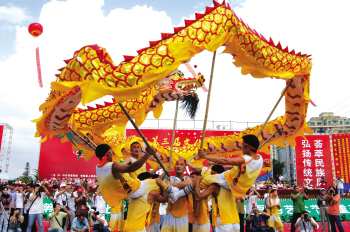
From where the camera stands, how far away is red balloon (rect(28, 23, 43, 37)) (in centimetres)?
394

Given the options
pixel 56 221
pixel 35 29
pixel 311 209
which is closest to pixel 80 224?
pixel 56 221

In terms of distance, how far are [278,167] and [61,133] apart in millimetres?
31179

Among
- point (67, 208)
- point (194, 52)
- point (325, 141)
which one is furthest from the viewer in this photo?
point (325, 141)

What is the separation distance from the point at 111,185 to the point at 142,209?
1.52 feet

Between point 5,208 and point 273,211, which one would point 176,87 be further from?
point 5,208

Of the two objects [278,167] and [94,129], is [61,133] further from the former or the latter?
[278,167]

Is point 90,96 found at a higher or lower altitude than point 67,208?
higher

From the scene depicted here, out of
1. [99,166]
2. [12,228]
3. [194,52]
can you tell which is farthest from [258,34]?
[12,228]

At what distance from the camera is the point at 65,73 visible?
369cm

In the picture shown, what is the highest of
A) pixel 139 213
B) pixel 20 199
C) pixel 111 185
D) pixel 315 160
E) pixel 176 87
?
pixel 176 87

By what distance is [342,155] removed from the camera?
14.5 metres

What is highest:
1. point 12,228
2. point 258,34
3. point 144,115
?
point 258,34

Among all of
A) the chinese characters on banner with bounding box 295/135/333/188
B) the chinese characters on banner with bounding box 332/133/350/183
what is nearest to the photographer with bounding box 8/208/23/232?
the chinese characters on banner with bounding box 295/135/333/188

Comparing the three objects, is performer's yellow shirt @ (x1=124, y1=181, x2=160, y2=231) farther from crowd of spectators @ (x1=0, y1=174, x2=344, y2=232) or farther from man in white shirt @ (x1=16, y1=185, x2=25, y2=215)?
man in white shirt @ (x1=16, y1=185, x2=25, y2=215)
